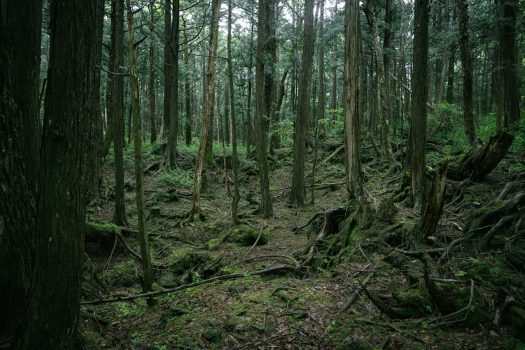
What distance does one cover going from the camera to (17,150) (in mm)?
4102

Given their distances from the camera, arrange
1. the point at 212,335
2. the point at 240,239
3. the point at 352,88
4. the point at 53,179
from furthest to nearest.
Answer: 1. the point at 240,239
2. the point at 352,88
3. the point at 212,335
4. the point at 53,179

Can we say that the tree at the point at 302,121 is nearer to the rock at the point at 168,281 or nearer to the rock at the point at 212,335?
the rock at the point at 168,281

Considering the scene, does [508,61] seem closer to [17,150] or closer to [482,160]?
A: [482,160]

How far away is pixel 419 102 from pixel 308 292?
18.0ft

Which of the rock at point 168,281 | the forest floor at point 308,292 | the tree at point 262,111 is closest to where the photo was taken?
the forest floor at point 308,292

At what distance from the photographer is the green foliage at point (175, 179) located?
17359mm

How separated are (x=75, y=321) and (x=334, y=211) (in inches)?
282

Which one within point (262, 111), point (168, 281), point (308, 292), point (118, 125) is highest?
point (262, 111)

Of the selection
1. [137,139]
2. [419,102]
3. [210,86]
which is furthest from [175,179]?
[419,102]

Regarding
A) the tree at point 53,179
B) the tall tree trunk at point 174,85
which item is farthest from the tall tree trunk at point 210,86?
the tree at point 53,179

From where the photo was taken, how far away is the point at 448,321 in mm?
4930

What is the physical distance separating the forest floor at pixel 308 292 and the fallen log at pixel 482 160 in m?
0.40

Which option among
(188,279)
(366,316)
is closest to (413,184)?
(366,316)

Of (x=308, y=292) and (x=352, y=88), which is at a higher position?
(x=352, y=88)
